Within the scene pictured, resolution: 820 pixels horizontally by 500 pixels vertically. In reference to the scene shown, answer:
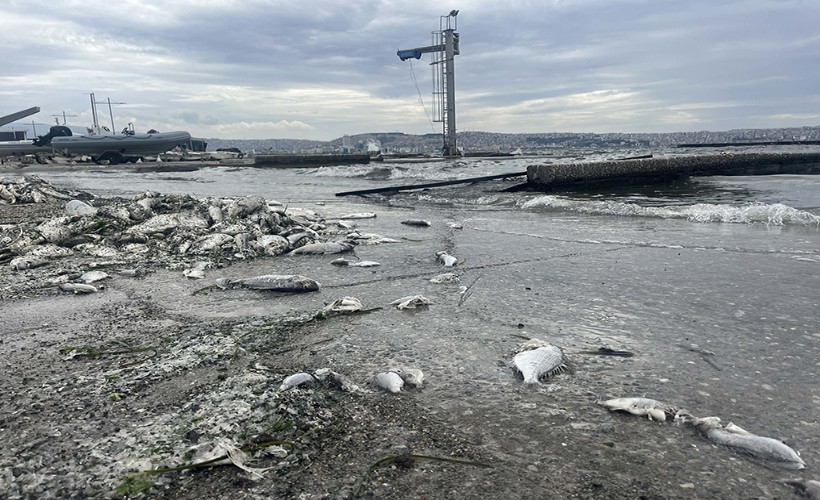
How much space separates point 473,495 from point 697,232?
8405mm

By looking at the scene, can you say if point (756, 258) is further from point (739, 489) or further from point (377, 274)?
point (739, 489)

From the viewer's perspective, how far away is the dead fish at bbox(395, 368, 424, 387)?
3.01 m

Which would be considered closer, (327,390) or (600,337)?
(327,390)

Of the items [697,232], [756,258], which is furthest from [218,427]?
[697,232]

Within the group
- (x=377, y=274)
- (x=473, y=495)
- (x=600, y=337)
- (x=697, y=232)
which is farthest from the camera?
(x=697, y=232)

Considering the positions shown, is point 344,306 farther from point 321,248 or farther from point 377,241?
point 377,241

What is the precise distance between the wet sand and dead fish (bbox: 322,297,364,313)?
189 millimetres

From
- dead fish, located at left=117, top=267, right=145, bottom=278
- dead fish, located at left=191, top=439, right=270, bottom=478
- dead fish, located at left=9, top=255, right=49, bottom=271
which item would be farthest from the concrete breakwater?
dead fish, located at left=191, top=439, right=270, bottom=478

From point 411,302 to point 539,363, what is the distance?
1.67 m

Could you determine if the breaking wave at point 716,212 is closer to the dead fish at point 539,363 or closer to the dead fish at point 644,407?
the dead fish at point 539,363

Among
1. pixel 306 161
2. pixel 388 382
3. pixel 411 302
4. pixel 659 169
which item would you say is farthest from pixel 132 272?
pixel 306 161

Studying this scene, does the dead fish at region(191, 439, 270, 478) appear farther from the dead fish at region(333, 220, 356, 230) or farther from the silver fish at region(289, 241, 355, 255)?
the dead fish at region(333, 220, 356, 230)

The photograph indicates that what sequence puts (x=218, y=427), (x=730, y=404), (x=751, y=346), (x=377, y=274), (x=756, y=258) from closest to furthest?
(x=218, y=427)
(x=730, y=404)
(x=751, y=346)
(x=377, y=274)
(x=756, y=258)

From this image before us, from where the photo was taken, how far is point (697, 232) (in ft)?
28.9
